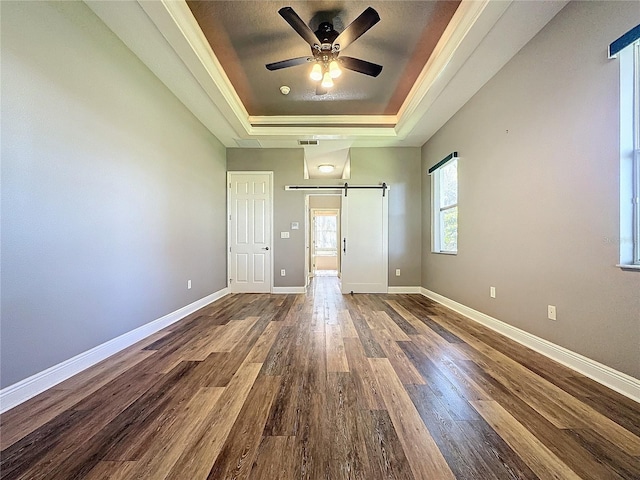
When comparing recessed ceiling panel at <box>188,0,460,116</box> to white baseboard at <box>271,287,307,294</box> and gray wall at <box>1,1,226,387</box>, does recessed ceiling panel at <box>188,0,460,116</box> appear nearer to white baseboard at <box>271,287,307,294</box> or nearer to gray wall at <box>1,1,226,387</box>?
gray wall at <box>1,1,226,387</box>

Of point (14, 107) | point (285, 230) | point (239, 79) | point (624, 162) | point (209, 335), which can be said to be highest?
point (239, 79)

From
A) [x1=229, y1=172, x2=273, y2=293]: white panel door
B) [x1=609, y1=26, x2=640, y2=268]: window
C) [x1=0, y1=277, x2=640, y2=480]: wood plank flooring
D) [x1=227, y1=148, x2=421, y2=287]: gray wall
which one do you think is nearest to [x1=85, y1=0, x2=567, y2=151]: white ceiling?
[x1=227, y1=148, x2=421, y2=287]: gray wall

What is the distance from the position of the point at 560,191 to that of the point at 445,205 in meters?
2.34

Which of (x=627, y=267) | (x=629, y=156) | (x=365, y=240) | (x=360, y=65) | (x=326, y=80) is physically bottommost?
(x=627, y=267)

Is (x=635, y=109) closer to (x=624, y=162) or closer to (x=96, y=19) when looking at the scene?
(x=624, y=162)

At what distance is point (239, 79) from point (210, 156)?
58.4 inches

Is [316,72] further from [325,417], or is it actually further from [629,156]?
[325,417]

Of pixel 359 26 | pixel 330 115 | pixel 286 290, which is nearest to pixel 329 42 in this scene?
pixel 359 26

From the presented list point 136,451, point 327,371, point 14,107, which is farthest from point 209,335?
point 14,107

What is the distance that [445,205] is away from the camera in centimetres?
450

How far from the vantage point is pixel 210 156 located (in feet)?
15.0

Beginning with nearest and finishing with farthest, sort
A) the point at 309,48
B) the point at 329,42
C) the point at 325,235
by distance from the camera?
the point at 329,42 → the point at 309,48 → the point at 325,235

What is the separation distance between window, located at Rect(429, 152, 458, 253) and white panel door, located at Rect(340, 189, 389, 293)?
35.3 inches

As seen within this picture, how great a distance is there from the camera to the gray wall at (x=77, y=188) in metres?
1.63
